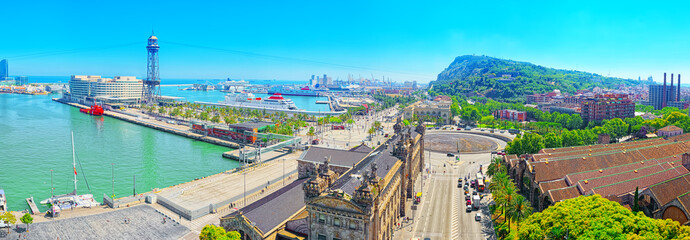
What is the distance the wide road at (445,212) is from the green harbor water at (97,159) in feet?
119

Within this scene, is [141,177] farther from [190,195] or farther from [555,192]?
[555,192]

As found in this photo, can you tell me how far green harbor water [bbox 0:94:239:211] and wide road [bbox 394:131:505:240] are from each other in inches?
1426

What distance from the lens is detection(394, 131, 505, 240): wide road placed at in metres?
39.9

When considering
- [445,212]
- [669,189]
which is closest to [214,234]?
[445,212]

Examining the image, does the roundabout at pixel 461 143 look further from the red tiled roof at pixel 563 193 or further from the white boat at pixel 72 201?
the white boat at pixel 72 201

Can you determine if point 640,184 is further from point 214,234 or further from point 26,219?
point 26,219

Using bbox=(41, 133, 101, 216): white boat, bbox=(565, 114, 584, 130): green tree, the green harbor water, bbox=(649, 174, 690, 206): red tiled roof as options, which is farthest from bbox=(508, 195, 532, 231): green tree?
bbox=(565, 114, 584, 130): green tree

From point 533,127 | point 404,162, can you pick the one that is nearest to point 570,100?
point 533,127

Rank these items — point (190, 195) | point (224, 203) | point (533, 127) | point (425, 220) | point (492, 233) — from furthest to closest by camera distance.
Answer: point (533, 127) → point (190, 195) → point (224, 203) → point (425, 220) → point (492, 233)

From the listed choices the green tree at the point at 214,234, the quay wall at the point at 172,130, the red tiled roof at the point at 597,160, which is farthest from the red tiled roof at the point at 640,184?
the quay wall at the point at 172,130

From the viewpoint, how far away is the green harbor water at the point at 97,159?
185ft

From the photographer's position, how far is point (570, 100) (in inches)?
7052

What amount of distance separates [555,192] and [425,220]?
44.9 feet

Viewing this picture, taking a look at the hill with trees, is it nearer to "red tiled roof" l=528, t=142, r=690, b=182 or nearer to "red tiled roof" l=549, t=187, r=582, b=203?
"red tiled roof" l=549, t=187, r=582, b=203
